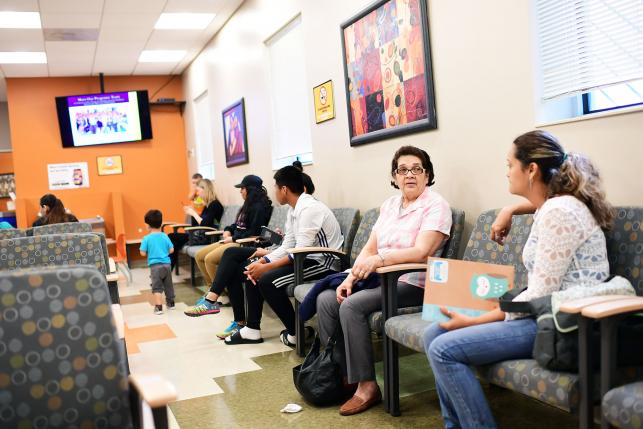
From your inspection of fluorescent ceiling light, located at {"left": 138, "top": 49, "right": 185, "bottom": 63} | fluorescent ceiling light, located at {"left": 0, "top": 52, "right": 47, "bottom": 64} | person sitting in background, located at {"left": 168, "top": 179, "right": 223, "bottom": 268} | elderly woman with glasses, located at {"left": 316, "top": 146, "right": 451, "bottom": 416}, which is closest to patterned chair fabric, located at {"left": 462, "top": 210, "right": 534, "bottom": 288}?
elderly woman with glasses, located at {"left": 316, "top": 146, "right": 451, "bottom": 416}

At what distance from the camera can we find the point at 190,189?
34.4 feet

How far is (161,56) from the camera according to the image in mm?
8992

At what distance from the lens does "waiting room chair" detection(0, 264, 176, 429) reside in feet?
5.06

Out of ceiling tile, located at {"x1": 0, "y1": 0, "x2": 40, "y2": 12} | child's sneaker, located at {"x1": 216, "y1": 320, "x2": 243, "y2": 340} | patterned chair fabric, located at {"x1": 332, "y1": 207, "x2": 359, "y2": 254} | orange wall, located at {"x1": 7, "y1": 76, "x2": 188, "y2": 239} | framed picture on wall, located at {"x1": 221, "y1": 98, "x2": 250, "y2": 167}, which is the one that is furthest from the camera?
orange wall, located at {"x1": 7, "y1": 76, "x2": 188, "y2": 239}

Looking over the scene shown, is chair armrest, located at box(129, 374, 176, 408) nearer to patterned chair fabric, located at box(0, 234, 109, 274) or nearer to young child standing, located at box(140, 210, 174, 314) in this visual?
patterned chair fabric, located at box(0, 234, 109, 274)

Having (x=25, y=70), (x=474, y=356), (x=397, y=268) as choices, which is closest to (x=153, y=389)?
(x=474, y=356)

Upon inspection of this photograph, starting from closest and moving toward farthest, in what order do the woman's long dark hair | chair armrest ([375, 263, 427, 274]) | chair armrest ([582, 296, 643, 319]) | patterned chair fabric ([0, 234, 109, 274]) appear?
chair armrest ([582, 296, 643, 319]) → chair armrest ([375, 263, 427, 274]) → patterned chair fabric ([0, 234, 109, 274]) → the woman's long dark hair

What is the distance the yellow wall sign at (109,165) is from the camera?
9836 mm

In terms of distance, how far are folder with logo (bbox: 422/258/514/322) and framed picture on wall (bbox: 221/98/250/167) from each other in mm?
4696

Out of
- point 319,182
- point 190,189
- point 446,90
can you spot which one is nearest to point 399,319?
point 446,90

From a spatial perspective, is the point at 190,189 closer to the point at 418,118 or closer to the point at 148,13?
the point at 148,13

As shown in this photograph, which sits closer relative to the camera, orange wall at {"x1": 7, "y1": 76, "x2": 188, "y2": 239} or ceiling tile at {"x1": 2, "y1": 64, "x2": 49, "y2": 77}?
ceiling tile at {"x1": 2, "y1": 64, "x2": 49, "y2": 77}

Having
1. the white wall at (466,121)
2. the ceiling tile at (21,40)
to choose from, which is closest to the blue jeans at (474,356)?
the white wall at (466,121)

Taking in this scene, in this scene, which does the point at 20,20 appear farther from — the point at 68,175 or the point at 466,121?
the point at 466,121
